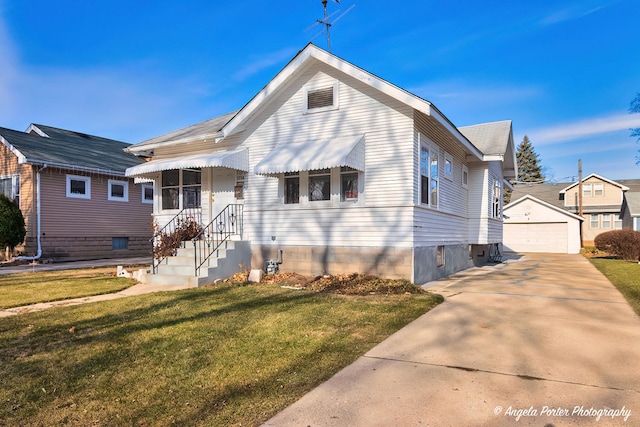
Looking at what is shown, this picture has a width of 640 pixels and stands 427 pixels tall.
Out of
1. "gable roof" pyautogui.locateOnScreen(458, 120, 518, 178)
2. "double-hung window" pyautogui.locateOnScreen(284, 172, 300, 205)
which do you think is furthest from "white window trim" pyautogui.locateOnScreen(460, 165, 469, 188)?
"double-hung window" pyautogui.locateOnScreen(284, 172, 300, 205)

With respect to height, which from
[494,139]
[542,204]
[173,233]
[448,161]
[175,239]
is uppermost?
[494,139]

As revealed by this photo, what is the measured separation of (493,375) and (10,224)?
17.1 meters

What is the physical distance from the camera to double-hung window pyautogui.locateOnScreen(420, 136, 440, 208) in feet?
33.0

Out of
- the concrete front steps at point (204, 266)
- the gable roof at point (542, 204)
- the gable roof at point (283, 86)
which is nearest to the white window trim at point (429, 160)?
the gable roof at point (283, 86)

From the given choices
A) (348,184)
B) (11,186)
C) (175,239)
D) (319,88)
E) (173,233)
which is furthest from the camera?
(11,186)

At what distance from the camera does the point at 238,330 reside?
5531mm

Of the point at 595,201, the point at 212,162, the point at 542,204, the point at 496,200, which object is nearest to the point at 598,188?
the point at 595,201

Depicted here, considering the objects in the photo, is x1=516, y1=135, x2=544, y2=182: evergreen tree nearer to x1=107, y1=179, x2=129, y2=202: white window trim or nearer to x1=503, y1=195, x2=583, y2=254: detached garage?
x1=503, y1=195, x2=583, y2=254: detached garage

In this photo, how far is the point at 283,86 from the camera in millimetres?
10695

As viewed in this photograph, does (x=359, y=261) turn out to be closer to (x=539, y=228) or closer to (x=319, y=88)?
(x=319, y=88)

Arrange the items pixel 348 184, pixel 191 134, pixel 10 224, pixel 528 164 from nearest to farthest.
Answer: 1. pixel 348 184
2. pixel 191 134
3. pixel 10 224
4. pixel 528 164

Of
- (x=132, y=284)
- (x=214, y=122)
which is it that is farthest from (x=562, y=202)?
(x=132, y=284)

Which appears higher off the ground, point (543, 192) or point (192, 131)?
point (192, 131)

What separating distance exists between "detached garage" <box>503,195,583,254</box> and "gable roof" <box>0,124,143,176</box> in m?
23.6
